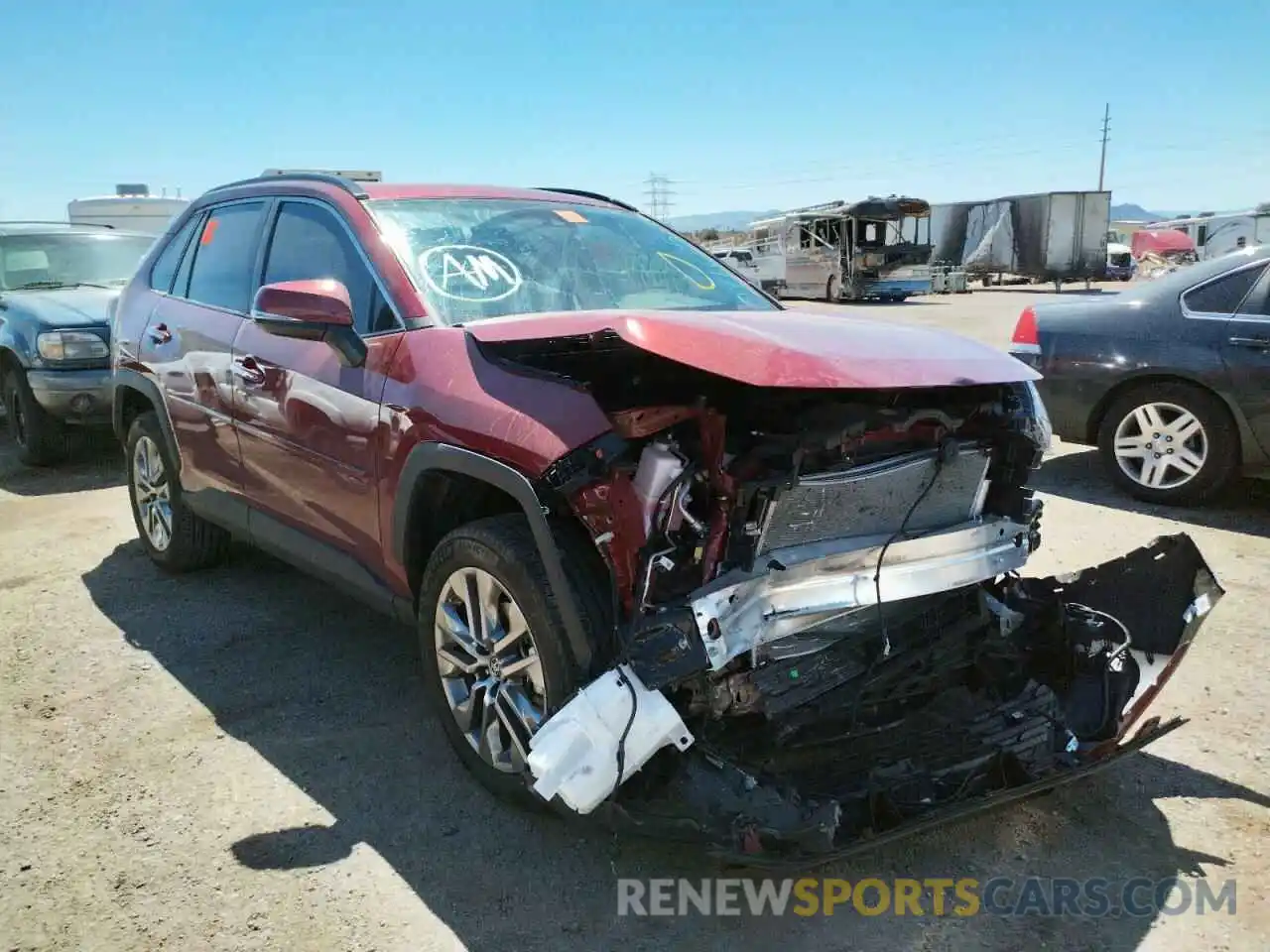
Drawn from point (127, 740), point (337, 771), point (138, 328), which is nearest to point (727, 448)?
point (337, 771)

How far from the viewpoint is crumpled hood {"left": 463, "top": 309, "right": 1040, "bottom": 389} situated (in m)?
2.30

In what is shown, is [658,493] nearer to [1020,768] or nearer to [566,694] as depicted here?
[566,694]

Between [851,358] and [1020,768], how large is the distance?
1148mm

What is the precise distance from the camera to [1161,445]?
5.88 m

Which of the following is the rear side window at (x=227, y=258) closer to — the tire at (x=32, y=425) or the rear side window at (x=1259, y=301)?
the tire at (x=32, y=425)

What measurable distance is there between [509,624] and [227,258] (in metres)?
2.54

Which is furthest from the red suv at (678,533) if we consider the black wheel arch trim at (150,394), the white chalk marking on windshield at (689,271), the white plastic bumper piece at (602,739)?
the black wheel arch trim at (150,394)

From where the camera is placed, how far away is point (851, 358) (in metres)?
2.44

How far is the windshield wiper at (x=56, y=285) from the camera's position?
8.43 metres

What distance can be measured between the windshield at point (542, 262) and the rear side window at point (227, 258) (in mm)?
919

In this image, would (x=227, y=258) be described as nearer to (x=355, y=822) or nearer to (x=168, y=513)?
(x=168, y=513)

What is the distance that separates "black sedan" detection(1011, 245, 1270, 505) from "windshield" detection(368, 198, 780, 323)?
3.04 m

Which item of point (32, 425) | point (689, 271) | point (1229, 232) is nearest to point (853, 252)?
point (1229, 232)

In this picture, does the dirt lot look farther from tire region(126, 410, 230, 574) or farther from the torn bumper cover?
tire region(126, 410, 230, 574)
